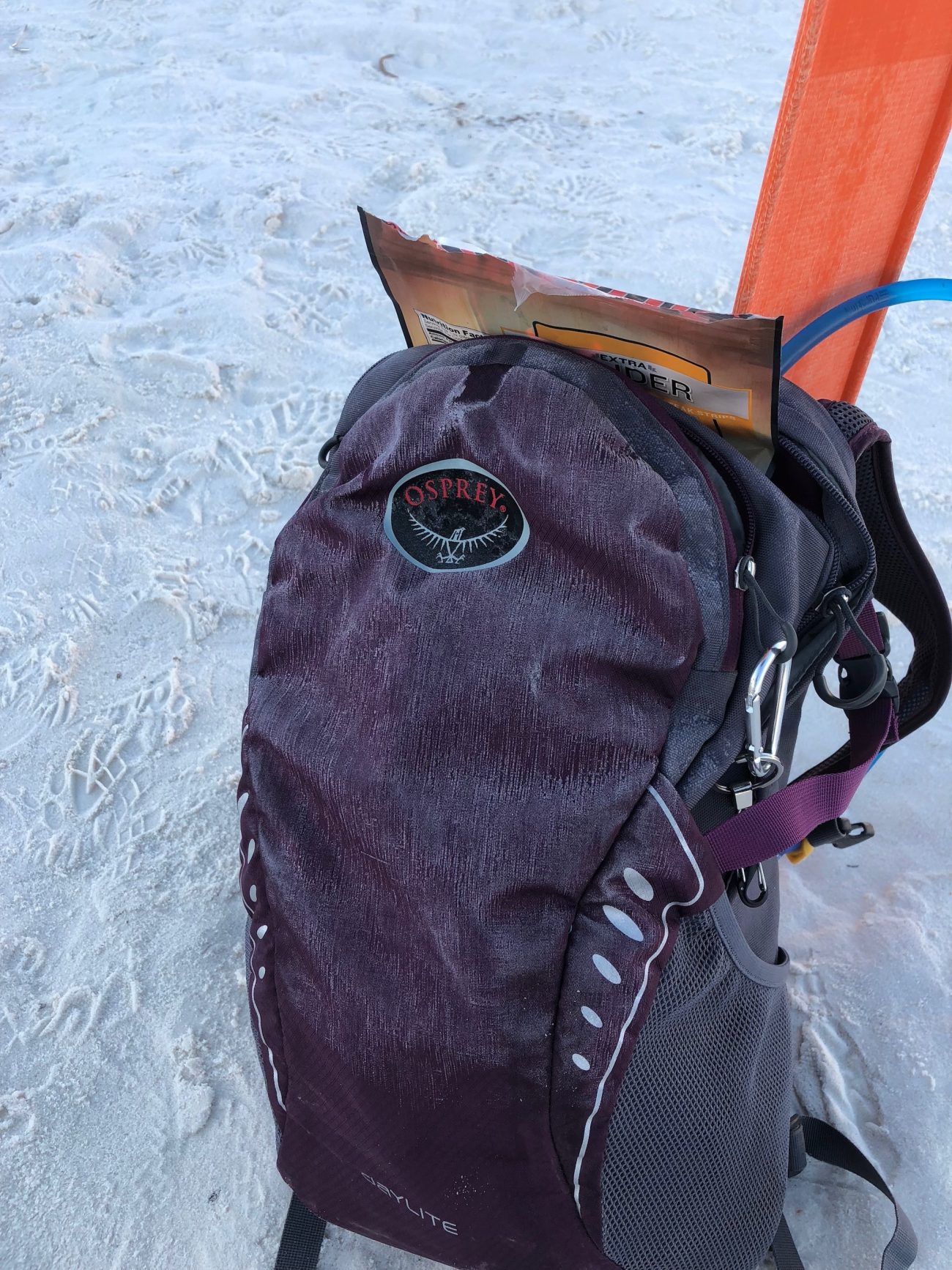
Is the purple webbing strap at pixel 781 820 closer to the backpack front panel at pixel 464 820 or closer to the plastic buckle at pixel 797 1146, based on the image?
the backpack front panel at pixel 464 820

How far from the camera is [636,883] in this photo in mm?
573

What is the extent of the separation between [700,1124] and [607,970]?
0.43 ft

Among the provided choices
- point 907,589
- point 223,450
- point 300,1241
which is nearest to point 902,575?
point 907,589

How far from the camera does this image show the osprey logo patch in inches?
24.8

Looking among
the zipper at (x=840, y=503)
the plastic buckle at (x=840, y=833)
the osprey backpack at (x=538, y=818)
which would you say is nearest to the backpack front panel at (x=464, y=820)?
the osprey backpack at (x=538, y=818)

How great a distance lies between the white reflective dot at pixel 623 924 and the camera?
1.87 feet

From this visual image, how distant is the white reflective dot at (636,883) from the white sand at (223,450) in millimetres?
361

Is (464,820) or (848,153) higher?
(848,153)

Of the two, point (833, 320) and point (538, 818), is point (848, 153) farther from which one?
point (538, 818)

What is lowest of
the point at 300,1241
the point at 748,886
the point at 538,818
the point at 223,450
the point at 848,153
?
the point at 300,1241

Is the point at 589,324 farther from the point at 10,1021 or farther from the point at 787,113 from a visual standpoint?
the point at 10,1021

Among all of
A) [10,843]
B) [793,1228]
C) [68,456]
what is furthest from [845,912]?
[68,456]

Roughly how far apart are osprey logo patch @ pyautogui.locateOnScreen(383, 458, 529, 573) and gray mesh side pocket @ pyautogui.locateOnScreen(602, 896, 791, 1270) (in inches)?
10.6

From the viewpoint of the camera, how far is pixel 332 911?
62 centimetres
